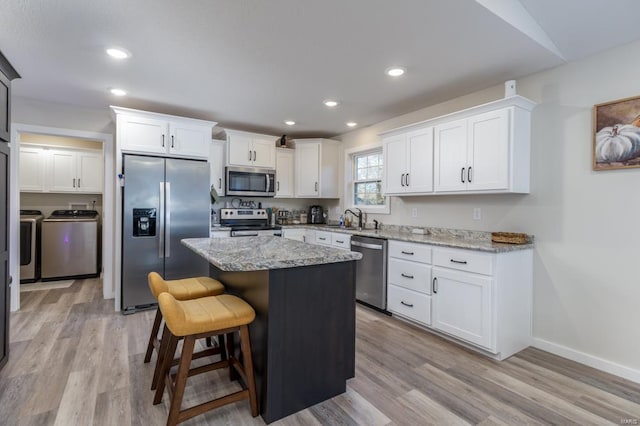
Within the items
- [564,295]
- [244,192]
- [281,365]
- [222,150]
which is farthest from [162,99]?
[564,295]

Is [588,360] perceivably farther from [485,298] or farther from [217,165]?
A: [217,165]

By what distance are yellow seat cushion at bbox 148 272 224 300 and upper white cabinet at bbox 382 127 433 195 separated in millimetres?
2251

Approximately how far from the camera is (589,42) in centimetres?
229

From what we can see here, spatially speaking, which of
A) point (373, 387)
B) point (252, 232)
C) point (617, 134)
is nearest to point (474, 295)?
point (373, 387)

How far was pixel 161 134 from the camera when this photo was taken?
368cm

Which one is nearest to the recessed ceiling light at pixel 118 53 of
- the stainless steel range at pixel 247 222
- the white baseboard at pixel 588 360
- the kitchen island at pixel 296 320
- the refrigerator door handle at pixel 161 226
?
the refrigerator door handle at pixel 161 226

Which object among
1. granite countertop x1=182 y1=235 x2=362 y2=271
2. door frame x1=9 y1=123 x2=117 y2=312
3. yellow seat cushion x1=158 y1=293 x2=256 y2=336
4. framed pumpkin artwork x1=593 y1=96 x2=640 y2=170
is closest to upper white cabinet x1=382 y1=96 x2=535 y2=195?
framed pumpkin artwork x1=593 y1=96 x2=640 y2=170

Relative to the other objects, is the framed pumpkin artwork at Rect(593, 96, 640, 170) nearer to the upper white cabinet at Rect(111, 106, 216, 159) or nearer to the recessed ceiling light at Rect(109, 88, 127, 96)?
the upper white cabinet at Rect(111, 106, 216, 159)

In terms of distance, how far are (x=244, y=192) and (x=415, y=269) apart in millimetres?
2655

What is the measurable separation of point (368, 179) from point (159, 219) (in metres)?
2.80

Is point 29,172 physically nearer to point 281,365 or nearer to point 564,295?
point 281,365

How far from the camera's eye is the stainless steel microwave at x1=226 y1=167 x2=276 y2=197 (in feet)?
14.7

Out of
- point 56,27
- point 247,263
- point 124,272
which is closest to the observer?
point 247,263

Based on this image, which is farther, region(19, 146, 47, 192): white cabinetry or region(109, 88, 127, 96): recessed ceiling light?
region(19, 146, 47, 192): white cabinetry
